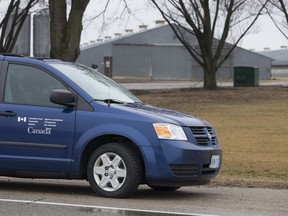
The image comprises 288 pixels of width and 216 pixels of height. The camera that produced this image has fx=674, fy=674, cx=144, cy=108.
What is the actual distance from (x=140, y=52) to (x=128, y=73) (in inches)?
118

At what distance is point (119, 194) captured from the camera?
852 cm

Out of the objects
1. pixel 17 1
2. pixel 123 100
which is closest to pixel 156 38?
pixel 17 1

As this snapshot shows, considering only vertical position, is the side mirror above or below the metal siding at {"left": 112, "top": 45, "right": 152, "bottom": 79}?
below

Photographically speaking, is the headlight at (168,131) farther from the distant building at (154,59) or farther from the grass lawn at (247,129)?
the distant building at (154,59)

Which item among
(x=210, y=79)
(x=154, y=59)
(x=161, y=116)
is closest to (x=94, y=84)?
(x=161, y=116)

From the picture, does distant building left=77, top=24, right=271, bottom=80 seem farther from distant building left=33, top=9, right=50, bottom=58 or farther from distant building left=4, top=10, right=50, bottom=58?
distant building left=33, top=9, right=50, bottom=58

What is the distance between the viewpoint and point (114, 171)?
28.0 ft

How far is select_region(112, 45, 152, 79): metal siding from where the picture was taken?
78.8m

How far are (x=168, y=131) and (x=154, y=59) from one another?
7009 centimetres

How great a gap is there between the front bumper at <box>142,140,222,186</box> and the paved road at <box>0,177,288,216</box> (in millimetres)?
317

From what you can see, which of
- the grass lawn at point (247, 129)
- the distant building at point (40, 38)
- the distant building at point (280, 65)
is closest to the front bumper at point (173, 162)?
the grass lawn at point (247, 129)

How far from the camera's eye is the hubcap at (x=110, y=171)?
27.9 feet

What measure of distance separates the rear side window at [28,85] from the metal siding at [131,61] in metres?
68.9

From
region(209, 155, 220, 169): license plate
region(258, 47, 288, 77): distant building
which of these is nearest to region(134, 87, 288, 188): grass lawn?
region(209, 155, 220, 169): license plate
